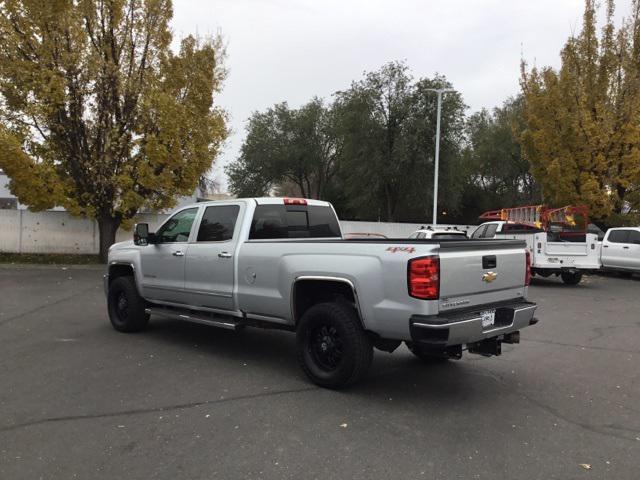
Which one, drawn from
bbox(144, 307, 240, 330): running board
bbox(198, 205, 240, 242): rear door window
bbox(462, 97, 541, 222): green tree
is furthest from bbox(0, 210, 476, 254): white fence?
bbox(462, 97, 541, 222): green tree

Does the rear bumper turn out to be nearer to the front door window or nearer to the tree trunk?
the front door window

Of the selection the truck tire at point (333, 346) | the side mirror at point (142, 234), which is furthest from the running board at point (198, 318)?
the truck tire at point (333, 346)

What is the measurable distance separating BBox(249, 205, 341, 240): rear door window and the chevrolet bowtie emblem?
2.47 meters

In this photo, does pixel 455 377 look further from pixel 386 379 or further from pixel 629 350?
pixel 629 350

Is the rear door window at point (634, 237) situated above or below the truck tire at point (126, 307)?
above

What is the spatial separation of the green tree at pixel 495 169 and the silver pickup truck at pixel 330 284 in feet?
125

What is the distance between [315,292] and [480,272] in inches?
65.6

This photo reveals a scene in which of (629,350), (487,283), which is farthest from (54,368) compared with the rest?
(629,350)

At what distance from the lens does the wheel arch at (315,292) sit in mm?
5125

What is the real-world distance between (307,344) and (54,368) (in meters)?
2.87

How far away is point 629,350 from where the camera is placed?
23.2ft

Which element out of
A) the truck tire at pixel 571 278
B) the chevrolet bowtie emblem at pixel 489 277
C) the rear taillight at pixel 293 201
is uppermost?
the rear taillight at pixel 293 201

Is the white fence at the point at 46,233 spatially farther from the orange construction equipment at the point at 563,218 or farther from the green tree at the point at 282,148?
the green tree at the point at 282,148

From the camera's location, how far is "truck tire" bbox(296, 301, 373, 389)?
4906 mm
